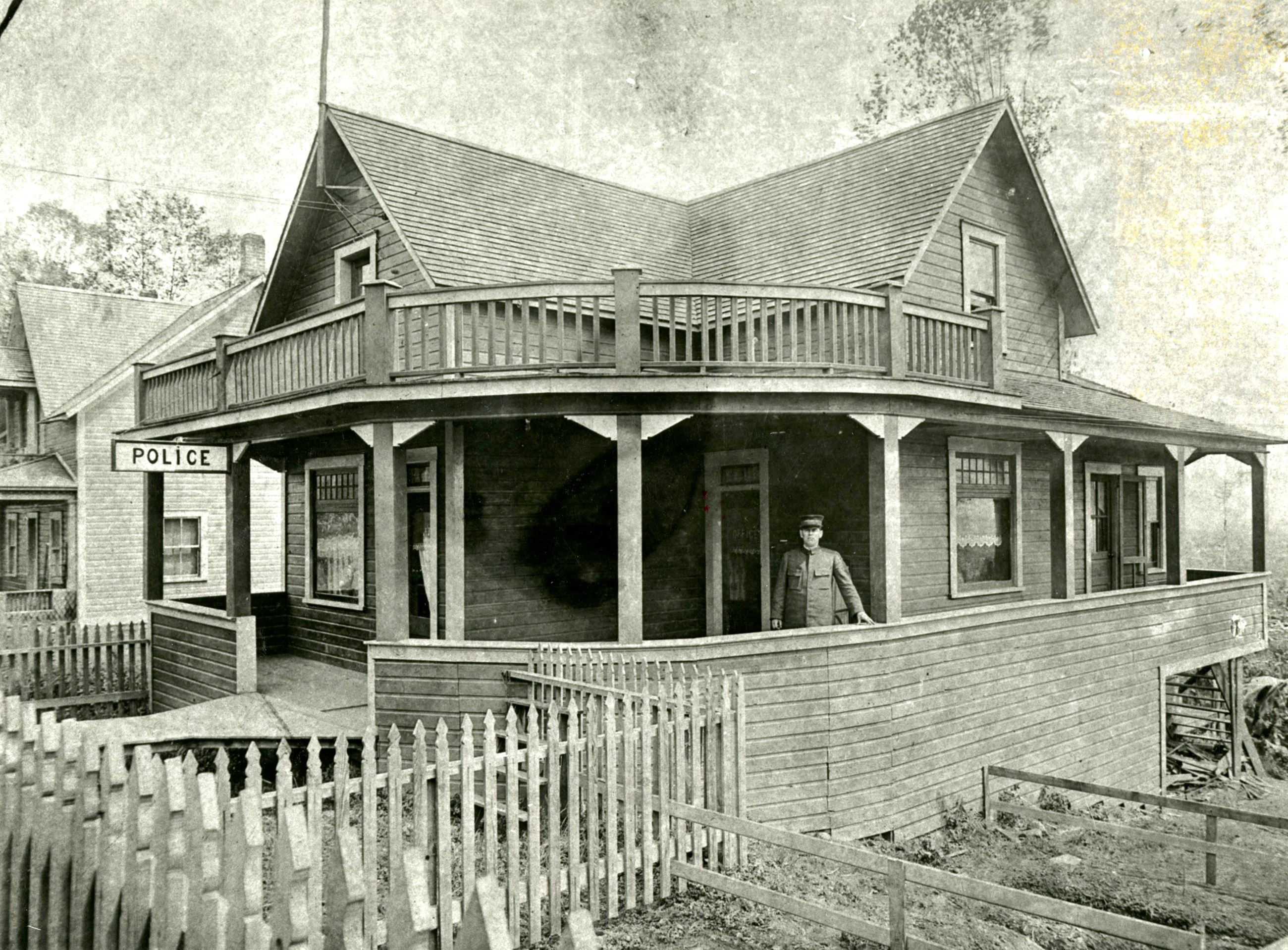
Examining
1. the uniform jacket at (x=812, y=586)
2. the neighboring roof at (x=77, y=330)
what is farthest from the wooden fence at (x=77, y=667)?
the neighboring roof at (x=77, y=330)

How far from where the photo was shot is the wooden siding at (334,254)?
13844 millimetres

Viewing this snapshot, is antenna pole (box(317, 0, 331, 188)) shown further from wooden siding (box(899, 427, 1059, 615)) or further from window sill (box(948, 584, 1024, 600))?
window sill (box(948, 584, 1024, 600))

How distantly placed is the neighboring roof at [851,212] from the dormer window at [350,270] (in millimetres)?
5423

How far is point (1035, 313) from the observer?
1636 centimetres

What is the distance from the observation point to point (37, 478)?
22969 millimetres

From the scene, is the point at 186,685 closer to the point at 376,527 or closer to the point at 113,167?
the point at 376,527

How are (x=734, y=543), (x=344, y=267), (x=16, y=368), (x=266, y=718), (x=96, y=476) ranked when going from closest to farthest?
(x=266, y=718) → (x=734, y=543) → (x=344, y=267) → (x=96, y=476) → (x=16, y=368)

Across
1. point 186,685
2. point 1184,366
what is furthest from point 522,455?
point 1184,366

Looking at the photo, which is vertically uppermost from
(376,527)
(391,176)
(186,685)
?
(391,176)

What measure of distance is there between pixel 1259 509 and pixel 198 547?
955 inches

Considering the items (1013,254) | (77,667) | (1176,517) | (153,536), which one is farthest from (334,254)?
(1176,517)

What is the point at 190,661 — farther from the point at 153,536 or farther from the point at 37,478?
the point at 37,478

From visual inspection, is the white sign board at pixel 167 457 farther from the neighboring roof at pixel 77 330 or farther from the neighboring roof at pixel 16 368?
the neighboring roof at pixel 16 368

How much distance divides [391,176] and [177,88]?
9.92 feet
